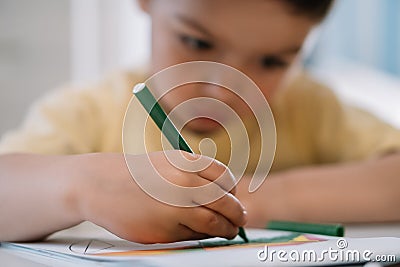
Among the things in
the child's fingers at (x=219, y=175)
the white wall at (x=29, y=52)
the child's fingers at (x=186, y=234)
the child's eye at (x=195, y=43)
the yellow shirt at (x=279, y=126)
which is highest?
the white wall at (x=29, y=52)

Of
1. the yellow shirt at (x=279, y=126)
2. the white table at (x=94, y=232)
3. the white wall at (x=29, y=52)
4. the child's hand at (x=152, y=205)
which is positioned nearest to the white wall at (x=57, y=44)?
the white wall at (x=29, y=52)

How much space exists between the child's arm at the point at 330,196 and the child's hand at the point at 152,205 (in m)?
0.24

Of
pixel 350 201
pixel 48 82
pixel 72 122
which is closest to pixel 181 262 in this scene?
pixel 350 201

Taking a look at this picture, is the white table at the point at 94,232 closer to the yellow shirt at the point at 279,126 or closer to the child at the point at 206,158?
the child at the point at 206,158

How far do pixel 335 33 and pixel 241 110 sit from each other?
84 cm

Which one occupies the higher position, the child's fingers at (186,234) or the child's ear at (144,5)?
the child's ear at (144,5)

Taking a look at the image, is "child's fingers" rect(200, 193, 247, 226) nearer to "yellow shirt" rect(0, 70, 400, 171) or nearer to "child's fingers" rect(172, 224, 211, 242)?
"child's fingers" rect(172, 224, 211, 242)

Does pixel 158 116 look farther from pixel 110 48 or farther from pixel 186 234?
pixel 110 48

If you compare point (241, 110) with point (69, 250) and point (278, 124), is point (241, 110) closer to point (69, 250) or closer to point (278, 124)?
point (278, 124)

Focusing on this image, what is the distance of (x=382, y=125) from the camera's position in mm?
894

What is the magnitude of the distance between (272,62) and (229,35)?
7cm

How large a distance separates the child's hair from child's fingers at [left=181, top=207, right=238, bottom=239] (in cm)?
36

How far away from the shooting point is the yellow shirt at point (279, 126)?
0.75 m

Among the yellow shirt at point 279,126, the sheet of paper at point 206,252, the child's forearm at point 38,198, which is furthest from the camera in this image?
the yellow shirt at point 279,126
